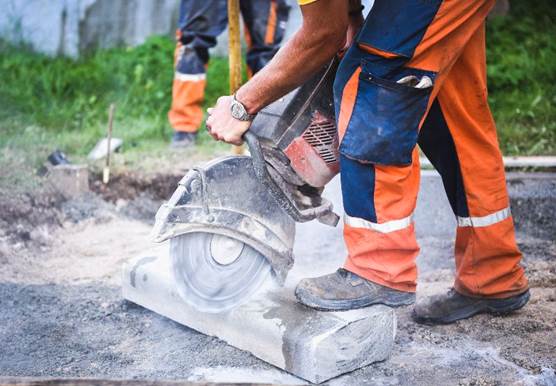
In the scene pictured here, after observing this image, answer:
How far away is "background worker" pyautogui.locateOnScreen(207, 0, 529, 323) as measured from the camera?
246 cm

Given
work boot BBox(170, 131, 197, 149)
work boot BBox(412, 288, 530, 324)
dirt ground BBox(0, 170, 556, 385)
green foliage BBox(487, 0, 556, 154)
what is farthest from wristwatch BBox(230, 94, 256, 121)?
green foliage BBox(487, 0, 556, 154)

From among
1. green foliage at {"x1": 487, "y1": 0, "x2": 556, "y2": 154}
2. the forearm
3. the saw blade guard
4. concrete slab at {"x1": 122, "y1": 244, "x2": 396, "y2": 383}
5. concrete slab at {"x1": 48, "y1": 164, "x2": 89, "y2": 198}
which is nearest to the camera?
the forearm

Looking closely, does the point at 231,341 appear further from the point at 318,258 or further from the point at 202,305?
the point at 318,258

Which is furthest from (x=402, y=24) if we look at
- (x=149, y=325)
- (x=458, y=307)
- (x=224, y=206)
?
(x=149, y=325)

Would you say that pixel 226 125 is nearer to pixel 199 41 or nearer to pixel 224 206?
pixel 224 206

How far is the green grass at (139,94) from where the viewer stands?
223 inches

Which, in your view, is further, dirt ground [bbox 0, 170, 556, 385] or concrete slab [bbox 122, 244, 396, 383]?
dirt ground [bbox 0, 170, 556, 385]

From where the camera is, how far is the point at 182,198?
2.82 meters

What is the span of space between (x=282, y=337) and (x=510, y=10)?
6.62 m

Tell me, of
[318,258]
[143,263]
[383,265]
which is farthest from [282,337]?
[318,258]

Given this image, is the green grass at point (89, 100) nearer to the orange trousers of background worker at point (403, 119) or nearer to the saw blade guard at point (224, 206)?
the saw blade guard at point (224, 206)

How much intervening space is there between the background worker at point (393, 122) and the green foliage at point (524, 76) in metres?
2.59

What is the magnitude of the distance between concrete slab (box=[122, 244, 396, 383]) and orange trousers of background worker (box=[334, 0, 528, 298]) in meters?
0.20

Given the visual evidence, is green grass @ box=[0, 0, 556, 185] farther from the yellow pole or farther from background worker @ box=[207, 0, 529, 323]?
background worker @ box=[207, 0, 529, 323]
